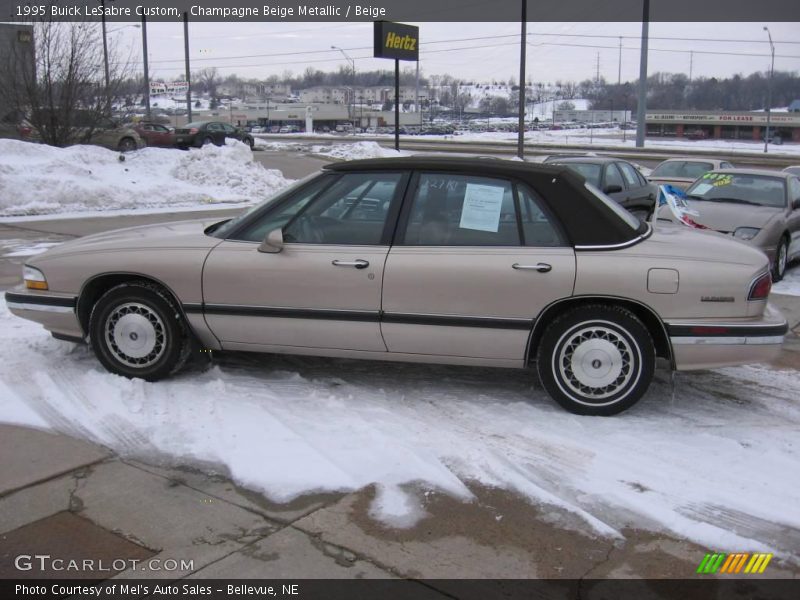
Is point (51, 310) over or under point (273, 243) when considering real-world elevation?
under

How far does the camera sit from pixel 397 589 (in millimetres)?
2883

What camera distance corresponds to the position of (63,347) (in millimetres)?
5750

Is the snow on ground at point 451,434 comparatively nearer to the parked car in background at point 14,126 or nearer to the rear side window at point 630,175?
the rear side window at point 630,175

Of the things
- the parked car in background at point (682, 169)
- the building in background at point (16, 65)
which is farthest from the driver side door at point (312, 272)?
the building in background at point (16, 65)

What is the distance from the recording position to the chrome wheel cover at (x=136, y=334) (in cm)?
497

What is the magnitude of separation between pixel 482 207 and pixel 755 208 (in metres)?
6.62

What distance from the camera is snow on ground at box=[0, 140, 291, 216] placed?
15.7 meters

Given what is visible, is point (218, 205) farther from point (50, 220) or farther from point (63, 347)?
point (63, 347)

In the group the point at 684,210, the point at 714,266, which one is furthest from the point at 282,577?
the point at 684,210

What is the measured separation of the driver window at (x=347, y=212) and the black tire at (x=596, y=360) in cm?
132

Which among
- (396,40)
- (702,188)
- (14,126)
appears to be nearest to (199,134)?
(396,40)

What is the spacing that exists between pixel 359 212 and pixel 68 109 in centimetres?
1830

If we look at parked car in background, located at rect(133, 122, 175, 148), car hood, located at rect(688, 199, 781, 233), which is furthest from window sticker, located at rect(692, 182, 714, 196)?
parked car in background, located at rect(133, 122, 175, 148)

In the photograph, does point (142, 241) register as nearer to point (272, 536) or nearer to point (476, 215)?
point (476, 215)
